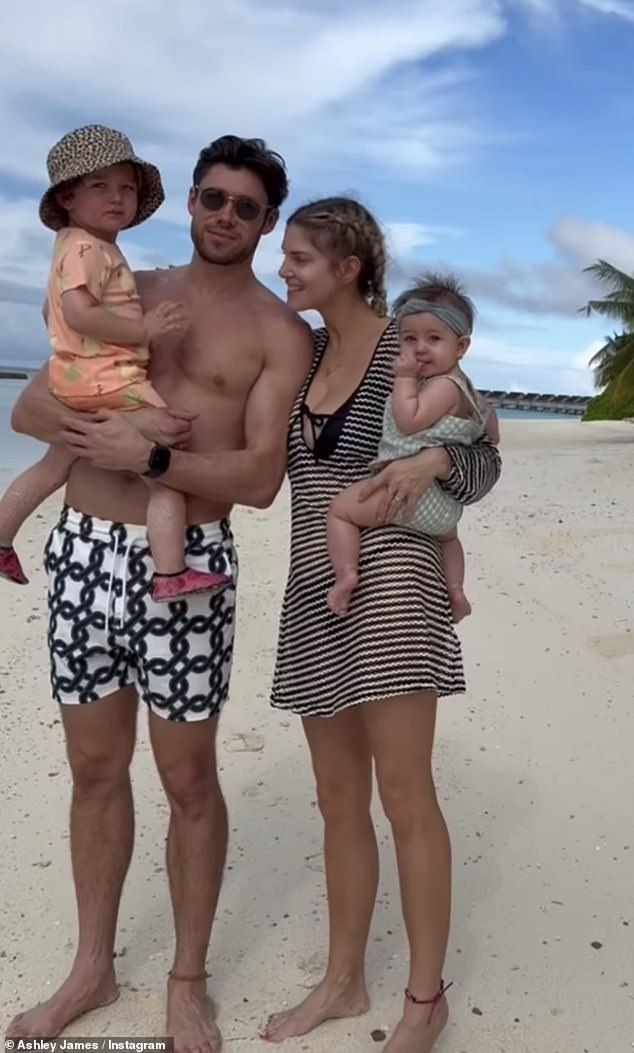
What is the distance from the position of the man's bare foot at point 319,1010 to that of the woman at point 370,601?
0.01 metres

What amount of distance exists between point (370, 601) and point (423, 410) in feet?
1.66

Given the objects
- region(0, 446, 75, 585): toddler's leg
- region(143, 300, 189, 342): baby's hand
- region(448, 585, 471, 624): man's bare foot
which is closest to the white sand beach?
region(448, 585, 471, 624): man's bare foot

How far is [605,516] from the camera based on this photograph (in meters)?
10.2

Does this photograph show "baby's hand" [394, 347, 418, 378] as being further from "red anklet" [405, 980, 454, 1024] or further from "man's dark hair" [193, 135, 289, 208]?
"red anklet" [405, 980, 454, 1024]

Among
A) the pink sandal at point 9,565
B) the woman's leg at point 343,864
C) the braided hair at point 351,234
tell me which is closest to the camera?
the braided hair at point 351,234

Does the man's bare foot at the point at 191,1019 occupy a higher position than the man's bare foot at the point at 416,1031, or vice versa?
the man's bare foot at the point at 416,1031

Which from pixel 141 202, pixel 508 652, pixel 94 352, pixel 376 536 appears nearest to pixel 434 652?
pixel 376 536

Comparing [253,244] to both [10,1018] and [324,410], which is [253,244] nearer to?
[324,410]

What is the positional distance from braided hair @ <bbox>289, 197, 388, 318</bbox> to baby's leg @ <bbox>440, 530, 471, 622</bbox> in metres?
0.65

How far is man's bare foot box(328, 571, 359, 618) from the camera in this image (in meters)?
2.70

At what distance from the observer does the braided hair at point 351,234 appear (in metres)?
2.77

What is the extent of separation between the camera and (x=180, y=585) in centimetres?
275

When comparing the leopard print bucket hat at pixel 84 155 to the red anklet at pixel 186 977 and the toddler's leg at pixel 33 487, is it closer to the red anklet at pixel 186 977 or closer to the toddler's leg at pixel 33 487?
the toddler's leg at pixel 33 487

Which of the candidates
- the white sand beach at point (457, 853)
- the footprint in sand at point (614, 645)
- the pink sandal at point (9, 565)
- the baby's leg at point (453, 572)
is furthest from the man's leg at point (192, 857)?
the footprint in sand at point (614, 645)
